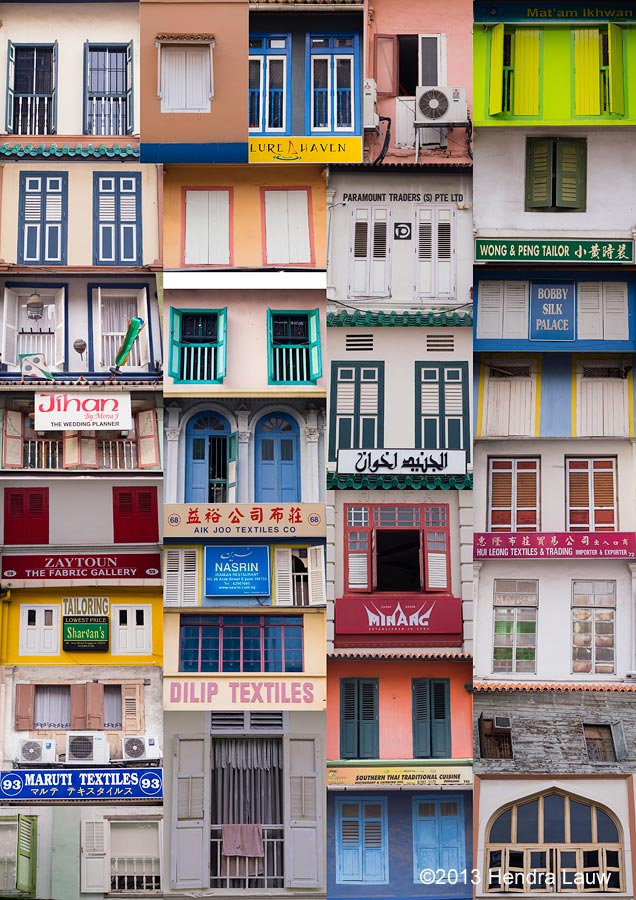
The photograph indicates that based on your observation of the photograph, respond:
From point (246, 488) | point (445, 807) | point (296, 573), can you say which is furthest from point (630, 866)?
point (246, 488)

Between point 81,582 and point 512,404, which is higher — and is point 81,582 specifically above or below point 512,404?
below

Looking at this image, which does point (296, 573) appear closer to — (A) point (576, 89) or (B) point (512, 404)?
(B) point (512, 404)

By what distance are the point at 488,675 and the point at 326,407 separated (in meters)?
3.87

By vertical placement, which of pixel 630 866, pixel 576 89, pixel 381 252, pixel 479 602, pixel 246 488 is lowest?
pixel 630 866

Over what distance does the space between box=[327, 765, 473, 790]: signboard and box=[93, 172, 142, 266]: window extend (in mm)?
6502

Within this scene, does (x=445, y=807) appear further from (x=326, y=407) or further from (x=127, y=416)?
(x=127, y=416)

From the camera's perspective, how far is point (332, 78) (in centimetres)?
1584

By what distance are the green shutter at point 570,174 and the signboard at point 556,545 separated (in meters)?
4.07

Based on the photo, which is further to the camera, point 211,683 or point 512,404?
point 512,404

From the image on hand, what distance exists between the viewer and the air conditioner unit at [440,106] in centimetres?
1552

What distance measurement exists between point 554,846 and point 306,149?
8772mm

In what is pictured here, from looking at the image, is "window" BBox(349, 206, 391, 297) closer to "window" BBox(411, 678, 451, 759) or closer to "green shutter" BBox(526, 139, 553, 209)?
"green shutter" BBox(526, 139, 553, 209)

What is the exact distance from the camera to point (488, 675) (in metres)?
16.1

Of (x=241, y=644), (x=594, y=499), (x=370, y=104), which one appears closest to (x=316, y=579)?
(x=241, y=644)
